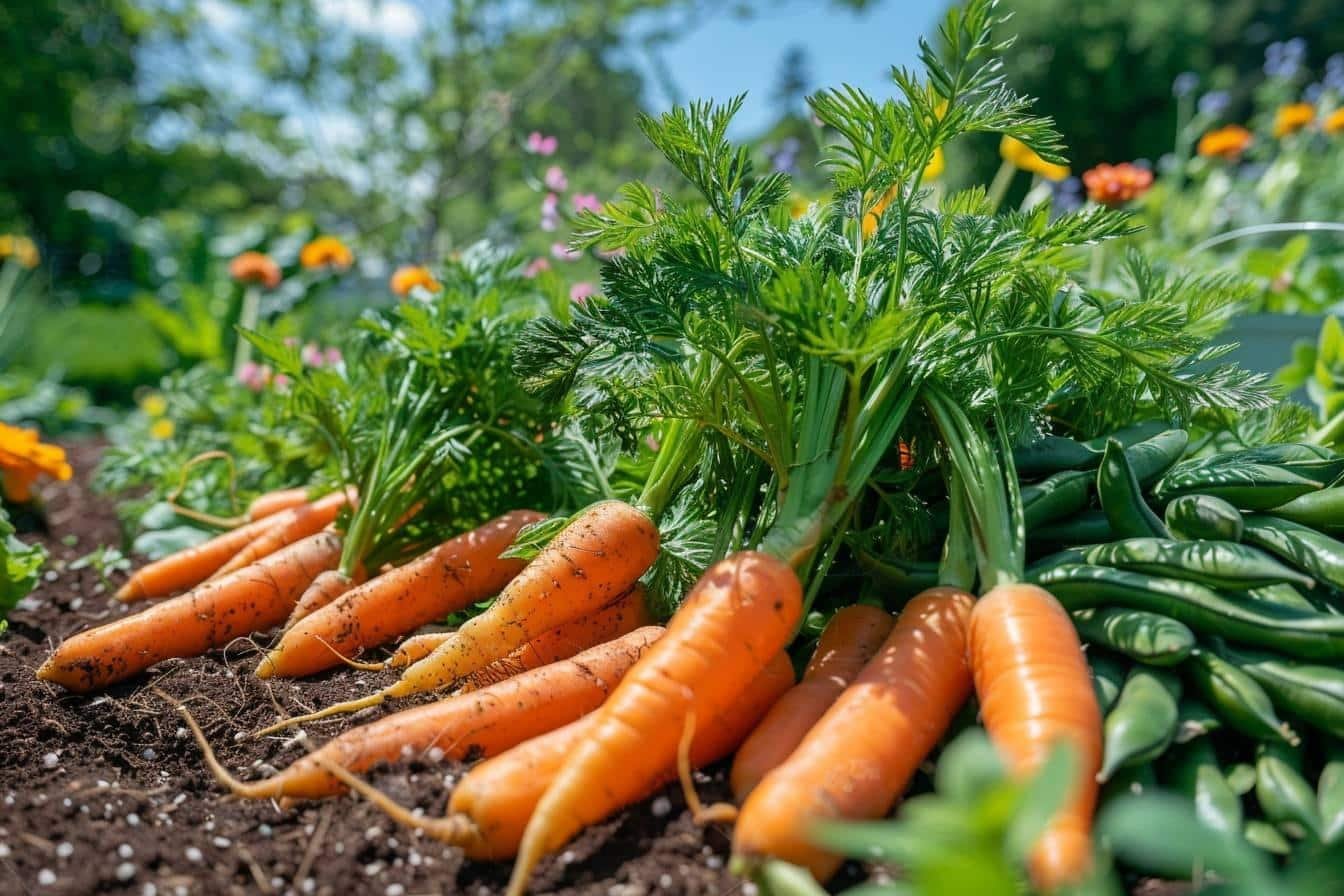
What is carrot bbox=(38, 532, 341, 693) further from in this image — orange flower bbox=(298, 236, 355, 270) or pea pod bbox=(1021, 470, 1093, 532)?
orange flower bbox=(298, 236, 355, 270)

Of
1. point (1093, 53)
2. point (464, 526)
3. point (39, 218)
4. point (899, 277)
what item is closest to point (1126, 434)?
point (899, 277)

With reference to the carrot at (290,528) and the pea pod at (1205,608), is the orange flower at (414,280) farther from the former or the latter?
the pea pod at (1205,608)

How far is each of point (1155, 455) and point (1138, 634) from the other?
1.70ft

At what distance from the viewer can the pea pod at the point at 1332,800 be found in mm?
1132

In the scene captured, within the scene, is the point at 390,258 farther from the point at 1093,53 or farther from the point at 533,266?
the point at 1093,53

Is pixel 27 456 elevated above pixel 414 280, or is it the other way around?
pixel 414 280

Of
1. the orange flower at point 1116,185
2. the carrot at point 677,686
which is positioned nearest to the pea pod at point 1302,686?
the carrot at point 677,686

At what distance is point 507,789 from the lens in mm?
1343

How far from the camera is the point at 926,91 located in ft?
5.28

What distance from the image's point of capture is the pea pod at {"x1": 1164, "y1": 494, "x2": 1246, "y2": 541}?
1474 mm

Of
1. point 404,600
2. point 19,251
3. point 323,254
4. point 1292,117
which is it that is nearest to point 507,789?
point 404,600

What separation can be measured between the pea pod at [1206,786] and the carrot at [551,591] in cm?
99

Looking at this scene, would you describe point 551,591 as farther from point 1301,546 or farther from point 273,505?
point 273,505

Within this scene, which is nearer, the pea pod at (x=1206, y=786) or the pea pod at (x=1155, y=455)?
the pea pod at (x=1206, y=786)
